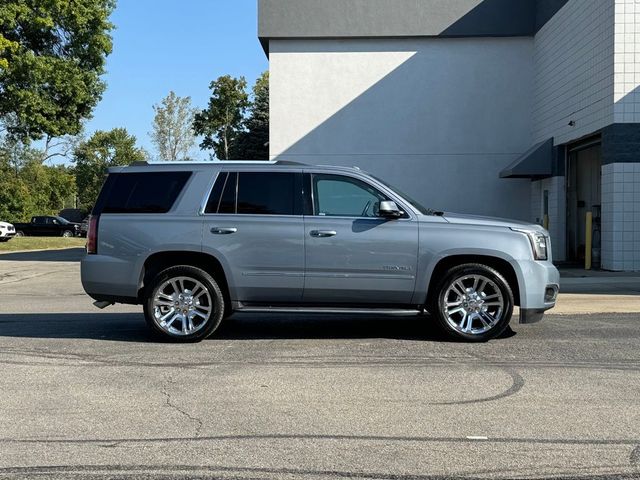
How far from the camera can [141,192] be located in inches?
345

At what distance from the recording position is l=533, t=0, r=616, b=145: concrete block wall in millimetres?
18266

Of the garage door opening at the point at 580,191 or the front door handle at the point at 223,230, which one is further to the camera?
the garage door opening at the point at 580,191

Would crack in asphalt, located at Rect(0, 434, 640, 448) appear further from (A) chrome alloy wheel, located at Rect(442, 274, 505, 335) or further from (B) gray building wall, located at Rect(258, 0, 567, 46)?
(B) gray building wall, located at Rect(258, 0, 567, 46)

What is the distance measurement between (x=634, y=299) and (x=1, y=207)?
50954 millimetres

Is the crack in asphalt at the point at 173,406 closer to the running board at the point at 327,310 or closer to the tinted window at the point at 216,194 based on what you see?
the running board at the point at 327,310

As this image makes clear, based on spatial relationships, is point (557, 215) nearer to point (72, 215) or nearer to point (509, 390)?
point (509, 390)

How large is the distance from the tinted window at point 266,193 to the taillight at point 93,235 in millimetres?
1690

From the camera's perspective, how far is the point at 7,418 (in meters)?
5.55

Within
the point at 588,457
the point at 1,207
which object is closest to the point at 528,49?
the point at 588,457

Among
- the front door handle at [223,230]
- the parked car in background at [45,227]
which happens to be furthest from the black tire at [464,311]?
the parked car in background at [45,227]

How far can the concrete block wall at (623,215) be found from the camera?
1769cm

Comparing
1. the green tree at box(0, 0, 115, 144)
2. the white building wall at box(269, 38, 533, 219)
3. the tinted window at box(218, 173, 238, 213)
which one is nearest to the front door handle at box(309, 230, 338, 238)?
the tinted window at box(218, 173, 238, 213)

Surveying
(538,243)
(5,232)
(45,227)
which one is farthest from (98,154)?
(538,243)

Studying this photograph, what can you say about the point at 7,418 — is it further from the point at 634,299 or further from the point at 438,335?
the point at 634,299
